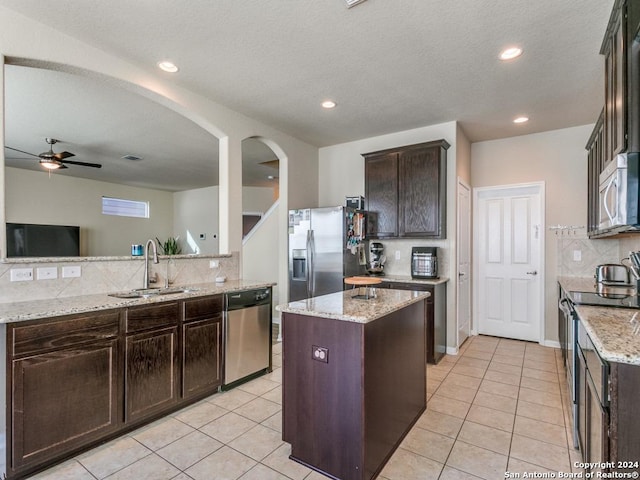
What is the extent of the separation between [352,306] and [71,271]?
2099 millimetres

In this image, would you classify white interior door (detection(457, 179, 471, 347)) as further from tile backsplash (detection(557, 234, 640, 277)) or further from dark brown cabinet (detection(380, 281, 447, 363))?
tile backsplash (detection(557, 234, 640, 277))

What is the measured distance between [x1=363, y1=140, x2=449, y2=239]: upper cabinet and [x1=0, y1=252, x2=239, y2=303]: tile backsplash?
2001 millimetres

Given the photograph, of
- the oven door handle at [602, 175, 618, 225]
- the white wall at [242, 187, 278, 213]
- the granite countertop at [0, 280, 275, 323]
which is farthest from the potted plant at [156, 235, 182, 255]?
the oven door handle at [602, 175, 618, 225]

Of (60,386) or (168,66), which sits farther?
(168,66)

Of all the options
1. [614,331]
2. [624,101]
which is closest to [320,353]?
[614,331]

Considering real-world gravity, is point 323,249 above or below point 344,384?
above

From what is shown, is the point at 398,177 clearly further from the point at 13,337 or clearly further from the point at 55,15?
the point at 13,337

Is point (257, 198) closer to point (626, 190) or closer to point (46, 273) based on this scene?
point (46, 273)

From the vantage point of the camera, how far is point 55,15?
2273 millimetres

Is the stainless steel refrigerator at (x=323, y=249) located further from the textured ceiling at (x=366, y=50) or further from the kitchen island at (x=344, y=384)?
the kitchen island at (x=344, y=384)

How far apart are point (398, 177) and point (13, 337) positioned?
3.91m

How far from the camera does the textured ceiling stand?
86.5 inches

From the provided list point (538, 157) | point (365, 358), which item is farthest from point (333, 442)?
point (538, 157)

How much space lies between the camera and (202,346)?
2.83 metres
